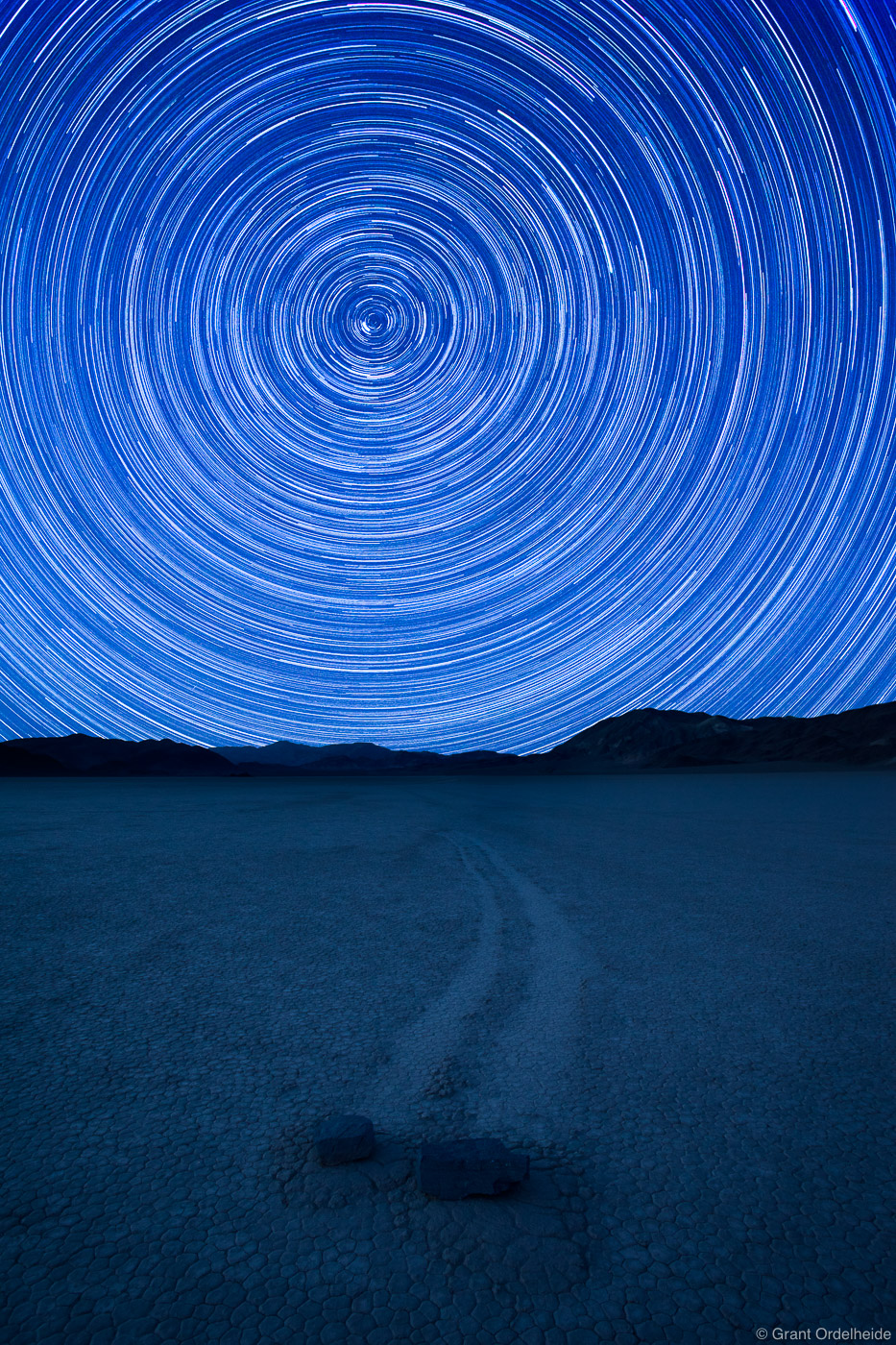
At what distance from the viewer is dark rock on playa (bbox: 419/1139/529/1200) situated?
2.28 meters

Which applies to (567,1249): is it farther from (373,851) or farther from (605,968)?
(373,851)

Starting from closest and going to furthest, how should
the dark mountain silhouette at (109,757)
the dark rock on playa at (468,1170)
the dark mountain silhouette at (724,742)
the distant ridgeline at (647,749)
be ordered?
1. the dark rock on playa at (468,1170)
2. the dark mountain silhouette at (724,742)
3. the distant ridgeline at (647,749)
4. the dark mountain silhouette at (109,757)

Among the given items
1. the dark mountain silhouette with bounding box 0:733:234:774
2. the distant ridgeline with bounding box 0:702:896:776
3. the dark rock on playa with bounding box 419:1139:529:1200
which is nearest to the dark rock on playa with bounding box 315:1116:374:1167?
the dark rock on playa with bounding box 419:1139:529:1200

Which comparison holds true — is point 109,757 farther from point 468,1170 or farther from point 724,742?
point 468,1170

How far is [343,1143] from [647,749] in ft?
486

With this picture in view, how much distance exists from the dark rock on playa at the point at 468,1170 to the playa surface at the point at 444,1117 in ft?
0.19

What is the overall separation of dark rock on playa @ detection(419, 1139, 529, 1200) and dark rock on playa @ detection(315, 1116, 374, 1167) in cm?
23

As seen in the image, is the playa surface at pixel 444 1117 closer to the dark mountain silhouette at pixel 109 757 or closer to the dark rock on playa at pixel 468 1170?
the dark rock on playa at pixel 468 1170

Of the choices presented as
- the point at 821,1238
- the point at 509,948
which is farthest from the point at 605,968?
the point at 821,1238

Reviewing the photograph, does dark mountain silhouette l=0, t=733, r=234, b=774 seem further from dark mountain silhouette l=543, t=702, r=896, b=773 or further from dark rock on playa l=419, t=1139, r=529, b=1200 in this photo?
dark rock on playa l=419, t=1139, r=529, b=1200

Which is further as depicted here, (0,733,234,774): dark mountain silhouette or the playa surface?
(0,733,234,774): dark mountain silhouette

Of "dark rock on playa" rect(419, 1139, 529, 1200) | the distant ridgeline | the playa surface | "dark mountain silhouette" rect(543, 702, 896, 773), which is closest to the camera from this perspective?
the playa surface

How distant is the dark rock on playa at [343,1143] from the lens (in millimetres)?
2443

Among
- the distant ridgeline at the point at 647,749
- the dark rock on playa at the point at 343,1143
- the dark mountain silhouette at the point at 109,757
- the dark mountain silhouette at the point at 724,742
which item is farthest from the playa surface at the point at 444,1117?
the dark mountain silhouette at the point at 109,757
